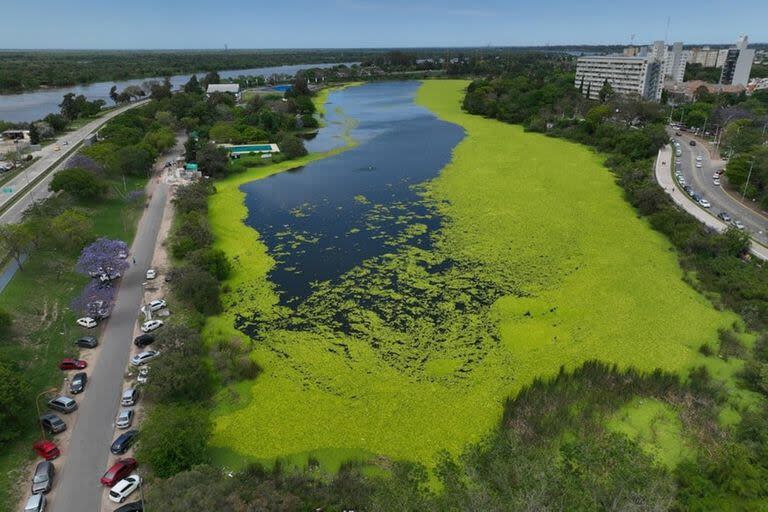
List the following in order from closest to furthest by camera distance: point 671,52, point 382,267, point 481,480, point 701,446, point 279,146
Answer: point 481,480 → point 701,446 → point 382,267 → point 279,146 → point 671,52

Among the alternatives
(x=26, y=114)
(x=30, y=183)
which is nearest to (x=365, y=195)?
(x=30, y=183)

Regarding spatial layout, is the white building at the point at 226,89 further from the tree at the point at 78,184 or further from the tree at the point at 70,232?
the tree at the point at 70,232

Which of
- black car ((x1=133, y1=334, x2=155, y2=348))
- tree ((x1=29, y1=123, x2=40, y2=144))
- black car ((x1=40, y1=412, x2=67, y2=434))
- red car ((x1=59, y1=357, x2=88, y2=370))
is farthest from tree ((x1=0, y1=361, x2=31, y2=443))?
tree ((x1=29, y1=123, x2=40, y2=144))

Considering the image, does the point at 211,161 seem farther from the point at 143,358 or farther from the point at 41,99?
the point at 41,99

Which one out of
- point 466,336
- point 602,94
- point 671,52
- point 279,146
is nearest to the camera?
point 466,336

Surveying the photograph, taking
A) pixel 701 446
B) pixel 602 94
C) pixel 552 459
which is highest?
pixel 602 94

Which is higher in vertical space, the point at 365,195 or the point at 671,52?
the point at 671,52

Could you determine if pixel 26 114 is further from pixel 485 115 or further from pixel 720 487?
pixel 720 487

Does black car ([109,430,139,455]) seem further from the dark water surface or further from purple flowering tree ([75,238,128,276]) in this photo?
purple flowering tree ([75,238,128,276])
